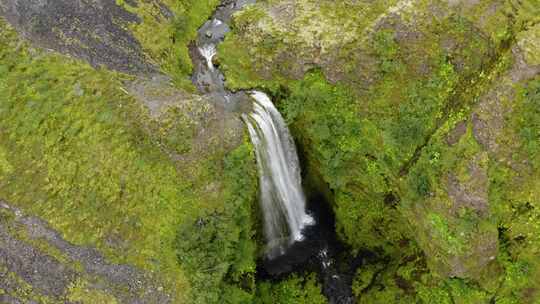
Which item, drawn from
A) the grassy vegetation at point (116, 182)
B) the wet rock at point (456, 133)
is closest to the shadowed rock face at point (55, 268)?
the grassy vegetation at point (116, 182)

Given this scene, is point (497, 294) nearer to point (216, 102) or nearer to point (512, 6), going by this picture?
point (512, 6)

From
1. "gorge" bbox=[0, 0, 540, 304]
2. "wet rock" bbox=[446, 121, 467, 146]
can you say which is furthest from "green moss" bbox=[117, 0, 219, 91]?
"wet rock" bbox=[446, 121, 467, 146]

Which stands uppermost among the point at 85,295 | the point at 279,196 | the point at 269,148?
the point at 269,148

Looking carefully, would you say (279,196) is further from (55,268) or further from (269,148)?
(55,268)

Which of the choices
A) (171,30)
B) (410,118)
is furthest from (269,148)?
(171,30)

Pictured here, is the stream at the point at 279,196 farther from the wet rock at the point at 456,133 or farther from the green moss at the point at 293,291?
the wet rock at the point at 456,133

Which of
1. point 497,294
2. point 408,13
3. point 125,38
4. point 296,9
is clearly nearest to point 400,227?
point 497,294

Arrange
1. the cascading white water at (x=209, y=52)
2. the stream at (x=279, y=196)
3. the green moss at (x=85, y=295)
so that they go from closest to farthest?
1. the green moss at (x=85, y=295)
2. the stream at (x=279, y=196)
3. the cascading white water at (x=209, y=52)
